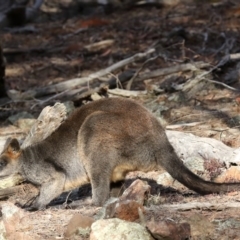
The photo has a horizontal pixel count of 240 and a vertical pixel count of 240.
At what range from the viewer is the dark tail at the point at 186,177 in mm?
6225

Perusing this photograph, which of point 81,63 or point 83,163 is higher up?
point 83,163

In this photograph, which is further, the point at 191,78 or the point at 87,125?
the point at 191,78

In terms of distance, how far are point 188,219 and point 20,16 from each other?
14.6m

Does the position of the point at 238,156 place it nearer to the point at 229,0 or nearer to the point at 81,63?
the point at 81,63

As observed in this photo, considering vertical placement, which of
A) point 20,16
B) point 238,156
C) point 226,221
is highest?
point 226,221

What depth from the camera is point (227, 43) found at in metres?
13.6

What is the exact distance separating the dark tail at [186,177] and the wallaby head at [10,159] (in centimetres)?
157

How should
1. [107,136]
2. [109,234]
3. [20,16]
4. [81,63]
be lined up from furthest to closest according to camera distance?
[20,16], [81,63], [107,136], [109,234]

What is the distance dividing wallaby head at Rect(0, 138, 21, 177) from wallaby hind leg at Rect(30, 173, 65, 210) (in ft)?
1.25

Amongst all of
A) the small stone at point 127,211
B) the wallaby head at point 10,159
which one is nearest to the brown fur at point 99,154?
the wallaby head at point 10,159

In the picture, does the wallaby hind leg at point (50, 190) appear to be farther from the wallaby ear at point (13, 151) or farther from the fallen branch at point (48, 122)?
the fallen branch at point (48, 122)

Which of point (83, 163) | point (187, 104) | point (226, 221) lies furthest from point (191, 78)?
point (226, 221)

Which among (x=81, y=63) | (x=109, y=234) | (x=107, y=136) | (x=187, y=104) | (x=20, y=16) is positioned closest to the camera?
(x=109, y=234)

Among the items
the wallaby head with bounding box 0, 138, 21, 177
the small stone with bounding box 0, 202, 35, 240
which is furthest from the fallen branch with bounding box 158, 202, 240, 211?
the wallaby head with bounding box 0, 138, 21, 177
